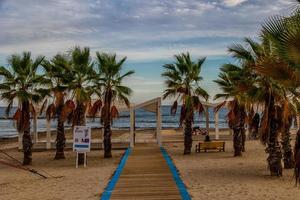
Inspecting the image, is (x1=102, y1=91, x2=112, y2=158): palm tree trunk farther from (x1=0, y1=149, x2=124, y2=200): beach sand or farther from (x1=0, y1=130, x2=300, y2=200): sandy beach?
(x1=0, y1=149, x2=124, y2=200): beach sand

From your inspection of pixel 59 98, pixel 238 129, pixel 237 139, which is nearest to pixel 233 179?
pixel 237 139

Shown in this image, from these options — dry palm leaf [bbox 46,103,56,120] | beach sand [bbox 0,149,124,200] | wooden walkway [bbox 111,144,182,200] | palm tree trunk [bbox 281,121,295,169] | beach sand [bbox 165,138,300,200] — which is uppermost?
dry palm leaf [bbox 46,103,56,120]

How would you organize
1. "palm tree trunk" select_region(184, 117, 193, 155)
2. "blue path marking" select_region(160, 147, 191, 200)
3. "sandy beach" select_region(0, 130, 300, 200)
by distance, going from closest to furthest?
"blue path marking" select_region(160, 147, 191, 200) < "sandy beach" select_region(0, 130, 300, 200) < "palm tree trunk" select_region(184, 117, 193, 155)

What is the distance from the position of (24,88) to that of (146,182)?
9326 mm

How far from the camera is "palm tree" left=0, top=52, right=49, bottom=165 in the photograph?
66.4 ft

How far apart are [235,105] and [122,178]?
935cm

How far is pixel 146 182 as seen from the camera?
13500mm

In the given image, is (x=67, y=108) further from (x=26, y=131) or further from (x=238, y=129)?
(x=238, y=129)

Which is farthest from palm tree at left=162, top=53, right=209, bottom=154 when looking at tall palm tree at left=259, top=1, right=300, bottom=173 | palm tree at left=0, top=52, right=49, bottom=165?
tall palm tree at left=259, top=1, right=300, bottom=173

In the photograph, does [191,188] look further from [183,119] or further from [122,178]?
[183,119]

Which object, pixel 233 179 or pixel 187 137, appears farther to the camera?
pixel 187 137

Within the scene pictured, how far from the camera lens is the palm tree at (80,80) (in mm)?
20484

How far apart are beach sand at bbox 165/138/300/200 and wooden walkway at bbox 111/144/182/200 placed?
1.82 ft

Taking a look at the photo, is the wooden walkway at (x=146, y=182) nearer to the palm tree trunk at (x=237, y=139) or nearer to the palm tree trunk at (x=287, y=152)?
the palm tree trunk at (x=287, y=152)
